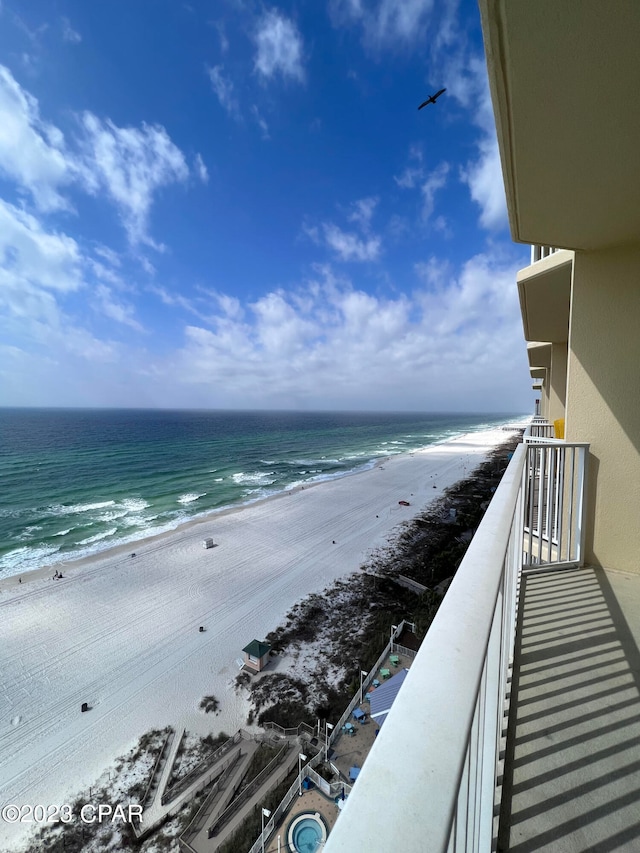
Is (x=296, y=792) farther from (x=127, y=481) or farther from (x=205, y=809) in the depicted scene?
(x=127, y=481)

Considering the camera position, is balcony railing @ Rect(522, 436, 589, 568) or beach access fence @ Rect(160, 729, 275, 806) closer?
balcony railing @ Rect(522, 436, 589, 568)

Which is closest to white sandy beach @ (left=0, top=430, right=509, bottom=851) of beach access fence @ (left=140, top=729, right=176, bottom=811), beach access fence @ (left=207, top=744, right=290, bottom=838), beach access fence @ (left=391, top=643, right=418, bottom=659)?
beach access fence @ (left=140, top=729, right=176, bottom=811)

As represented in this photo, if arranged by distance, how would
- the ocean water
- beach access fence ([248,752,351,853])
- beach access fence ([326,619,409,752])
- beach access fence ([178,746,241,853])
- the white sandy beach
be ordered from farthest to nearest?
the ocean water
the white sandy beach
beach access fence ([326,619,409,752])
beach access fence ([178,746,241,853])
beach access fence ([248,752,351,853])

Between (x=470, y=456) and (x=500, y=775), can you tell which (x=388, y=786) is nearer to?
(x=500, y=775)

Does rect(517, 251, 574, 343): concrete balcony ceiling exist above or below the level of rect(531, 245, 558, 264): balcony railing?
below

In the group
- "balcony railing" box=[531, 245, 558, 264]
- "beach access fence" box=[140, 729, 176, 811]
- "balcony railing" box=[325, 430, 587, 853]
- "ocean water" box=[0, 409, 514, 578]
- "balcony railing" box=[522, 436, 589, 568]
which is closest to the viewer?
"balcony railing" box=[325, 430, 587, 853]

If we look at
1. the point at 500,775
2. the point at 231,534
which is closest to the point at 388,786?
the point at 500,775

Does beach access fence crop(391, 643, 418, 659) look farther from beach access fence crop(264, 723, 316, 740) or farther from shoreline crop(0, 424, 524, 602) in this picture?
shoreline crop(0, 424, 524, 602)

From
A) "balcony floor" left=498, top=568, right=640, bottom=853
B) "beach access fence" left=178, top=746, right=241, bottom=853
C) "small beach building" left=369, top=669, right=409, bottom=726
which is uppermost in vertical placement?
"balcony floor" left=498, top=568, right=640, bottom=853
